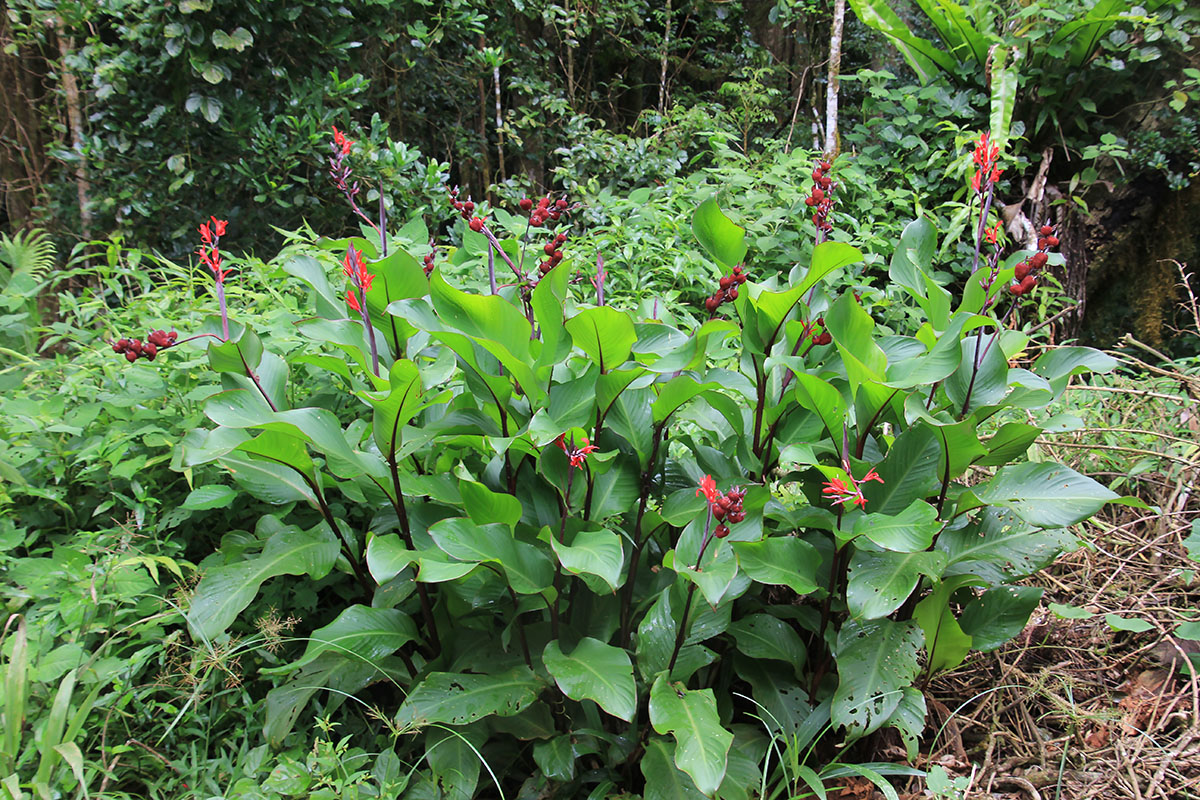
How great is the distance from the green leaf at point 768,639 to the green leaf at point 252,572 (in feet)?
2.82

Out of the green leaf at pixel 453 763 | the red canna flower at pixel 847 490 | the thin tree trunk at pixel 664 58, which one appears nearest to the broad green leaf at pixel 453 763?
the green leaf at pixel 453 763

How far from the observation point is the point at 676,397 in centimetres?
131

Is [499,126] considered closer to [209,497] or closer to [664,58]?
[664,58]

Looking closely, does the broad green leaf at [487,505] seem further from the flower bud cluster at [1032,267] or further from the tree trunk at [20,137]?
the tree trunk at [20,137]

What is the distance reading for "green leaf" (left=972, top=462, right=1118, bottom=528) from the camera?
4.19 feet

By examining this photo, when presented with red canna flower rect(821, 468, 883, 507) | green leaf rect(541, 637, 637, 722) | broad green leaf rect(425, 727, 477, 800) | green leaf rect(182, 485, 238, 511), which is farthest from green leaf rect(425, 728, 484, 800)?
red canna flower rect(821, 468, 883, 507)

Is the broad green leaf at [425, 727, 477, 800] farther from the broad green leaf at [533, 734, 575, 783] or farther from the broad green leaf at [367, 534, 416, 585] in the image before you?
the broad green leaf at [367, 534, 416, 585]

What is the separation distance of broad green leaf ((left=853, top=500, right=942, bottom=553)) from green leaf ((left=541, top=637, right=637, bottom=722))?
1.63ft

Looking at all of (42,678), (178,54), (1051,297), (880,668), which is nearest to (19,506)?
(42,678)

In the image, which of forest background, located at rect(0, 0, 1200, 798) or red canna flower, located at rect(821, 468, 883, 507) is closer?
red canna flower, located at rect(821, 468, 883, 507)

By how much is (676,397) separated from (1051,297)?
3.81m

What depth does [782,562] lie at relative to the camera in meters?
1.35

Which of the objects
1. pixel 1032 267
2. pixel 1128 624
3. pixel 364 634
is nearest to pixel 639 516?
pixel 364 634

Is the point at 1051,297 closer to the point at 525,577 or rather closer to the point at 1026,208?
the point at 1026,208
